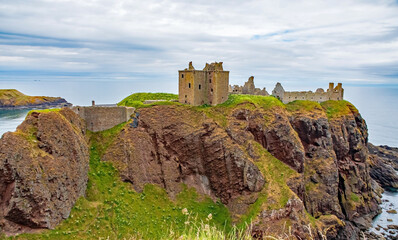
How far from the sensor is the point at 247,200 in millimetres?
57531

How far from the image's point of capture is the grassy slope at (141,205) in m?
42.0

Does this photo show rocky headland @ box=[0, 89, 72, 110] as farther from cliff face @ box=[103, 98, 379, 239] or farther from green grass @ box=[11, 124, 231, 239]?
green grass @ box=[11, 124, 231, 239]

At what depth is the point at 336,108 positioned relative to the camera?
86625 mm

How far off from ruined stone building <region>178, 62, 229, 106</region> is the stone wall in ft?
42.3

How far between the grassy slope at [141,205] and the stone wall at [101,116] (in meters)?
1.20

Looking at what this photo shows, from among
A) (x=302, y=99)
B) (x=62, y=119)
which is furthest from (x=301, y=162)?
(x=62, y=119)

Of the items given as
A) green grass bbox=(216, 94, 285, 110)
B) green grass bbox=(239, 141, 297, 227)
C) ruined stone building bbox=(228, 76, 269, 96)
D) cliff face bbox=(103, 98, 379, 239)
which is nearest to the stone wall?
cliff face bbox=(103, 98, 379, 239)

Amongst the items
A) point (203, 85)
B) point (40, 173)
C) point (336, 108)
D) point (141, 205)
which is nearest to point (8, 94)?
point (203, 85)

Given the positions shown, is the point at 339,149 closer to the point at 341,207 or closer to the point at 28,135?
the point at 341,207

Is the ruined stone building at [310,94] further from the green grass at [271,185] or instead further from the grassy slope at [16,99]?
the grassy slope at [16,99]

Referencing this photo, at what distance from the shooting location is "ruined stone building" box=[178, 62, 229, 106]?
65.4 m

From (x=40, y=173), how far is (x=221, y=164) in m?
30.7

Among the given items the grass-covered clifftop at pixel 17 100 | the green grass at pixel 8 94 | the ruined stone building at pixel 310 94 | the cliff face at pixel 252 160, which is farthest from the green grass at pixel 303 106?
the green grass at pixel 8 94

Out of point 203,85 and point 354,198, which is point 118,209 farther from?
point 354,198
